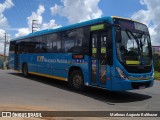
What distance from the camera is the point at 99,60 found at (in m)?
11.2

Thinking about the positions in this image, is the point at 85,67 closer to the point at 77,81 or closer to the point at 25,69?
the point at 77,81

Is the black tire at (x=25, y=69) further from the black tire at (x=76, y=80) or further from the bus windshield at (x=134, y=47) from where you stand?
the bus windshield at (x=134, y=47)

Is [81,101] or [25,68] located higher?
[25,68]

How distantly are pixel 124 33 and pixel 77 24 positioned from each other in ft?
10.0

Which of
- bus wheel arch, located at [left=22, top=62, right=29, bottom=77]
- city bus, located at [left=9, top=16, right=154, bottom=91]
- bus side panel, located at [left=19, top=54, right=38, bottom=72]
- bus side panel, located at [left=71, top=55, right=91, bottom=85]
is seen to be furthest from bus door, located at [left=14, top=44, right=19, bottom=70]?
bus side panel, located at [left=71, top=55, right=91, bottom=85]

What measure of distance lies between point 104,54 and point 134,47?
3.96 feet

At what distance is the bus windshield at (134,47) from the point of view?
10438mm

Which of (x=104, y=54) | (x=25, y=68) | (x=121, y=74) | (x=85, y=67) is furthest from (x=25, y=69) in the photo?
(x=121, y=74)

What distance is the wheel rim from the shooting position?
12577mm

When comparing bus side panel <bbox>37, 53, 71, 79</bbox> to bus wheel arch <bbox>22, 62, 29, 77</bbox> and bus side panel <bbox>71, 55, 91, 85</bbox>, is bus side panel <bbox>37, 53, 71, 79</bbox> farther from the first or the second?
bus wheel arch <bbox>22, 62, 29, 77</bbox>

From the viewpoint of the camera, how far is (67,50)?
1362 centimetres

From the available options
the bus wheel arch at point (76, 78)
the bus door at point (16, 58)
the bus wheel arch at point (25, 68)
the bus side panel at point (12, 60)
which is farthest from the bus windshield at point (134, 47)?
the bus side panel at point (12, 60)

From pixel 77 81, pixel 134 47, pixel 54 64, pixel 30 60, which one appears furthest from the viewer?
pixel 30 60

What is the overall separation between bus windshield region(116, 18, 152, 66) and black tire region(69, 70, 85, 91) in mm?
2756
